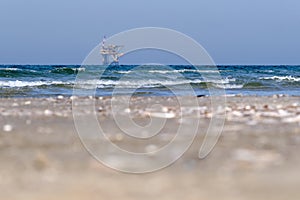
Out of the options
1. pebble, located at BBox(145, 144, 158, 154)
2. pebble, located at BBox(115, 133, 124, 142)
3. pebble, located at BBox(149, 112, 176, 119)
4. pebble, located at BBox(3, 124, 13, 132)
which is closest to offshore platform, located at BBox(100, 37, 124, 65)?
pebble, located at BBox(149, 112, 176, 119)

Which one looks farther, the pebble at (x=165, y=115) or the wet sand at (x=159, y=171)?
the pebble at (x=165, y=115)

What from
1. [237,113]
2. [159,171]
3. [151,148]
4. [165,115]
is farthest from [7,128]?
[237,113]

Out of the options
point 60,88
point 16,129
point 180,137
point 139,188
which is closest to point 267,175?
point 139,188

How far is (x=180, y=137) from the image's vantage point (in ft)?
15.5

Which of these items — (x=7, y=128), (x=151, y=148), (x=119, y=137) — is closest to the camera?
(x=151, y=148)

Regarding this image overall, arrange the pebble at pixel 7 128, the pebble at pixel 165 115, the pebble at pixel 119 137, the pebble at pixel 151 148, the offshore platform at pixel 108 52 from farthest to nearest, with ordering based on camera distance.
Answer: the offshore platform at pixel 108 52, the pebble at pixel 165 115, the pebble at pixel 7 128, the pebble at pixel 119 137, the pebble at pixel 151 148

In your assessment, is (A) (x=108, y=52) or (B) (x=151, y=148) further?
(A) (x=108, y=52)

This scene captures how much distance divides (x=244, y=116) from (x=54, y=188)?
3827mm

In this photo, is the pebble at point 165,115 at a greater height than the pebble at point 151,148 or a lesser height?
lesser

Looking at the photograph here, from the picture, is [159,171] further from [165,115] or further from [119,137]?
[165,115]

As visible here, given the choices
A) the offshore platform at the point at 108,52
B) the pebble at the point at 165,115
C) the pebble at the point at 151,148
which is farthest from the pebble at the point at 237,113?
the offshore platform at the point at 108,52

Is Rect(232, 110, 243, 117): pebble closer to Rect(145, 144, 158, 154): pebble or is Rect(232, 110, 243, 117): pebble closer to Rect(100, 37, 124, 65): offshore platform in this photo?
Rect(145, 144, 158, 154): pebble

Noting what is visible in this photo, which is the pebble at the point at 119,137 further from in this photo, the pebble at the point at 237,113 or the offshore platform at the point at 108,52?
the offshore platform at the point at 108,52

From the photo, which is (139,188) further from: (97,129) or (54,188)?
(97,129)
